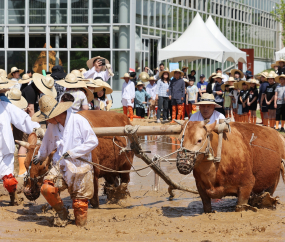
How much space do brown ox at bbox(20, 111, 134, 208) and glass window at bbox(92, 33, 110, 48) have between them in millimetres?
18567

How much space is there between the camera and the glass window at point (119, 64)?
26.1 metres

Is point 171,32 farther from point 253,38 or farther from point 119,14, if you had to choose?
point 253,38

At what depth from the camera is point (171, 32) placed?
30.5 metres

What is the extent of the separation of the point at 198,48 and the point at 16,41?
35.7ft

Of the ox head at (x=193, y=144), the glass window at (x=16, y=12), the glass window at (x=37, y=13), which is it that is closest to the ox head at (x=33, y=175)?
the ox head at (x=193, y=144)

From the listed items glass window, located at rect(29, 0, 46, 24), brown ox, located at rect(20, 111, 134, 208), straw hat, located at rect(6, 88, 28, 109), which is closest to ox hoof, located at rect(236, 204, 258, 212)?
brown ox, located at rect(20, 111, 134, 208)

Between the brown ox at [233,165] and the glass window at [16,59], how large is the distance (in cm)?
2133

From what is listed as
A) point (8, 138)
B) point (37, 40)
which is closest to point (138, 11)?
point (37, 40)

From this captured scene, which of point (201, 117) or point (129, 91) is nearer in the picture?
point (201, 117)

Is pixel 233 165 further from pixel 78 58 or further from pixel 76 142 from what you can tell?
pixel 78 58

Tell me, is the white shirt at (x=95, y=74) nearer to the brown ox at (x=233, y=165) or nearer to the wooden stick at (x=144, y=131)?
the brown ox at (x=233, y=165)

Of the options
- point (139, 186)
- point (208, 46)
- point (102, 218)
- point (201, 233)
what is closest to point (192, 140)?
point (201, 233)

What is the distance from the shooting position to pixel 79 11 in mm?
26359

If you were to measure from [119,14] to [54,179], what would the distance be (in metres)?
20.9
